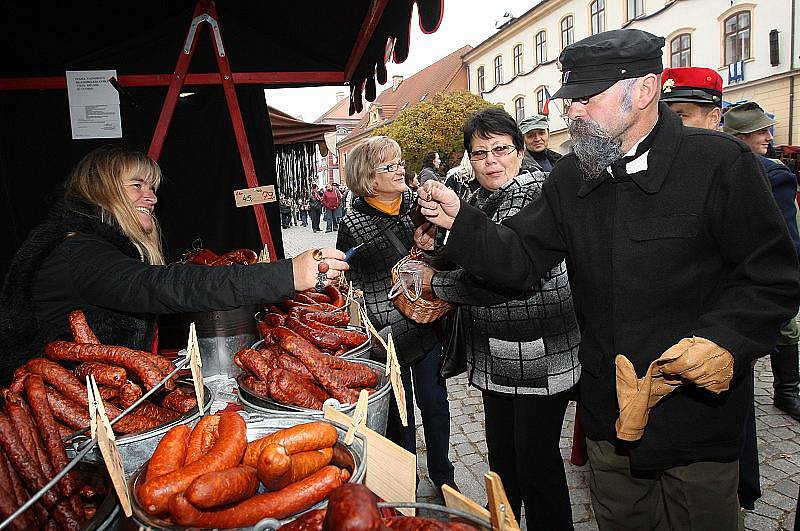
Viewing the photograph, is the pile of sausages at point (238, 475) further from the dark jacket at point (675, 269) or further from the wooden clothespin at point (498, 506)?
the dark jacket at point (675, 269)

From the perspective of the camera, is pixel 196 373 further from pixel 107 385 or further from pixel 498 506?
pixel 498 506

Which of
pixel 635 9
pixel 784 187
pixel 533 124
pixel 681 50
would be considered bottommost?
pixel 784 187

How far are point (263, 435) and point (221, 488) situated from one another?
0.38 metres

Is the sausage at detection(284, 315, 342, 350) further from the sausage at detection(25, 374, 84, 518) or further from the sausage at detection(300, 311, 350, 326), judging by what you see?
the sausage at detection(25, 374, 84, 518)

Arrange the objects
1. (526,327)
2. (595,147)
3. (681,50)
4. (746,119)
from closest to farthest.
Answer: (595,147), (526,327), (746,119), (681,50)

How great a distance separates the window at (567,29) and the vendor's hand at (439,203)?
33941 mm

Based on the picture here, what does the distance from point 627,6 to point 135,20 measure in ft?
98.7

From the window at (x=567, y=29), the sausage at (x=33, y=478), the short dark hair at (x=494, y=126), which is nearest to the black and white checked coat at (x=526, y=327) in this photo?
the short dark hair at (x=494, y=126)

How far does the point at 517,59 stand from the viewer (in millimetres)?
38188

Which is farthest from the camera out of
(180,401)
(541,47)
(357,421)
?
(541,47)

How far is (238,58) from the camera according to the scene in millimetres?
4867

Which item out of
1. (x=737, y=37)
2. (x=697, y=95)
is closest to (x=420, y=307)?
(x=697, y=95)

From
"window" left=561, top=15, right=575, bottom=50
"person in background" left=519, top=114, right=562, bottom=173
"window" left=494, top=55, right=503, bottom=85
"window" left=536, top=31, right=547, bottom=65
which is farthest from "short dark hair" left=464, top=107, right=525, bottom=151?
"window" left=494, top=55, right=503, bottom=85

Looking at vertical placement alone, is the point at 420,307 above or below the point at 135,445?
above
